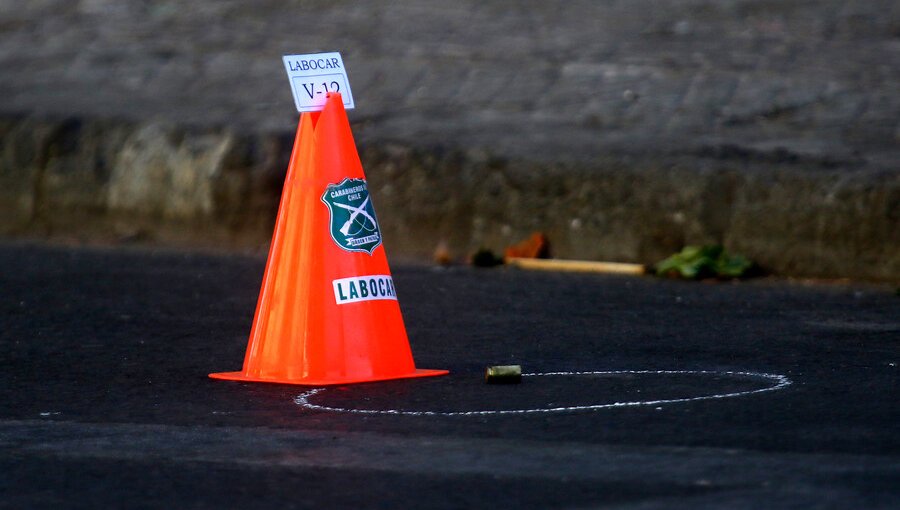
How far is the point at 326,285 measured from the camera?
5785 millimetres

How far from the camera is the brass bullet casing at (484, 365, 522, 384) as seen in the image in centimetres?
570

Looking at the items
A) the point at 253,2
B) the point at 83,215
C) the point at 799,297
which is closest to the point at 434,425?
the point at 799,297

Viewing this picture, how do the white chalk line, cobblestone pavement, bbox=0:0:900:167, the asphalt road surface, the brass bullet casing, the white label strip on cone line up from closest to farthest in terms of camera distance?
the asphalt road surface
the white chalk line
the brass bullet casing
the white label strip on cone
cobblestone pavement, bbox=0:0:900:167

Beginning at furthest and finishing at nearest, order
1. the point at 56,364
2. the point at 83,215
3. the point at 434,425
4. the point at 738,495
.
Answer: the point at 83,215
the point at 56,364
the point at 434,425
the point at 738,495

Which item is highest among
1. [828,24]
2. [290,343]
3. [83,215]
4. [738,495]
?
[828,24]

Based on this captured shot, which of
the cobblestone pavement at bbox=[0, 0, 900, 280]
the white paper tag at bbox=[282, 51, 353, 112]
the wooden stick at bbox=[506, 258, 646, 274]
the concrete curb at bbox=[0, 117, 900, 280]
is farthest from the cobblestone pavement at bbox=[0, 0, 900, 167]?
the white paper tag at bbox=[282, 51, 353, 112]

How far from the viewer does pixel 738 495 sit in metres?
3.93

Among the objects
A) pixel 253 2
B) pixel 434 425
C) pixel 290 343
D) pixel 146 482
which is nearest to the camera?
pixel 146 482

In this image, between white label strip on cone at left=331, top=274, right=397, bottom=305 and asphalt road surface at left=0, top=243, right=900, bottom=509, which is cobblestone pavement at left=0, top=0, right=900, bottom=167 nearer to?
asphalt road surface at left=0, top=243, right=900, bottom=509

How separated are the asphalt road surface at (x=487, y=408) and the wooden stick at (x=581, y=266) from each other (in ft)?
2.36

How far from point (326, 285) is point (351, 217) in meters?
0.28

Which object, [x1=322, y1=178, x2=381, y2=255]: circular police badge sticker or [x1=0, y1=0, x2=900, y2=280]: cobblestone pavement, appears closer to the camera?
[x1=322, y1=178, x2=381, y2=255]: circular police badge sticker

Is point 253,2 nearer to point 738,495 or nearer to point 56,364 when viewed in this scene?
point 56,364

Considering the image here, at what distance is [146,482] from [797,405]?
6.81 feet
